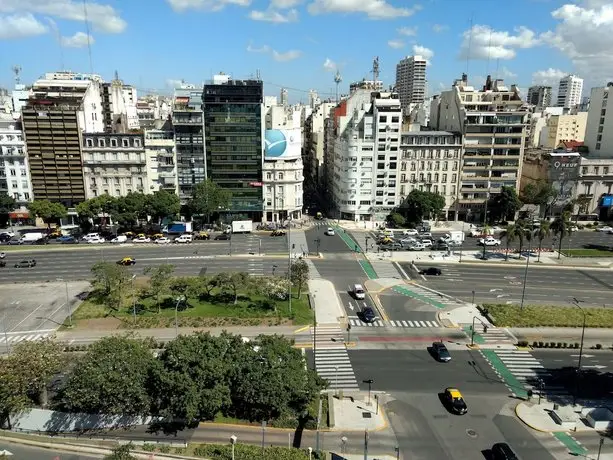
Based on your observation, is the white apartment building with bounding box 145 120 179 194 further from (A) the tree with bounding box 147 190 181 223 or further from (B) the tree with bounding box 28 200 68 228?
(B) the tree with bounding box 28 200 68 228

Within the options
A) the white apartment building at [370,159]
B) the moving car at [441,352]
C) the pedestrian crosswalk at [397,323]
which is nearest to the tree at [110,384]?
the pedestrian crosswalk at [397,323]

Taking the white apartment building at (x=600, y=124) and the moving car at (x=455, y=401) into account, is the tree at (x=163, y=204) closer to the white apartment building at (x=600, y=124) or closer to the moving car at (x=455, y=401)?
the moving car at (x=455, y=401)

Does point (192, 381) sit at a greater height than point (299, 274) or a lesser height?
lesser

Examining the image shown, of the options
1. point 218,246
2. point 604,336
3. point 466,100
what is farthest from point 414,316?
point 466,100

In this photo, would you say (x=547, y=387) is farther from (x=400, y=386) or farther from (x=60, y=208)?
(x=60, y=208)

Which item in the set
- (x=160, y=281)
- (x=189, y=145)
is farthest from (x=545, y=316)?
(x=189, y=145)

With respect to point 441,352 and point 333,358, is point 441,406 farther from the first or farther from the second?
point 333,358
